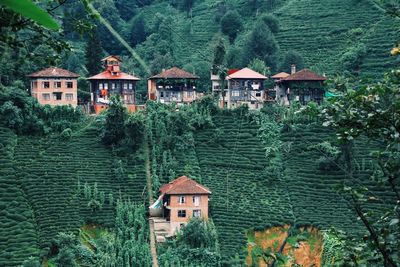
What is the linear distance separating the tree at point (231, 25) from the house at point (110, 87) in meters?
18.0

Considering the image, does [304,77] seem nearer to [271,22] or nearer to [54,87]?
[54,87]

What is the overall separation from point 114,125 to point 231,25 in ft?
87.9

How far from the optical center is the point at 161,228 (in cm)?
3862

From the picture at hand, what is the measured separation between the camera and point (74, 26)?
800 cm

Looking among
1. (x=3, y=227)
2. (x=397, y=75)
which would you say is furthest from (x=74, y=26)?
(x=3, y=227)

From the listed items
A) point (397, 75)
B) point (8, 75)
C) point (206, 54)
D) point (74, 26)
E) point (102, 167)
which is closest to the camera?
point (397, 75)

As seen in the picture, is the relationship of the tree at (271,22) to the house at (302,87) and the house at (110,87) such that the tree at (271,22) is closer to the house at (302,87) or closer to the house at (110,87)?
the house at (302,87)

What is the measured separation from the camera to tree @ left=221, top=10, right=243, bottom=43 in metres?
70.0

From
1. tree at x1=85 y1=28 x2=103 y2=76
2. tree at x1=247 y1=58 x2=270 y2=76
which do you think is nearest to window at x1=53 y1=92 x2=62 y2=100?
tree at x1=85 y1=28 x2=103 y2=76

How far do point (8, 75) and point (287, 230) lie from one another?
18691mm

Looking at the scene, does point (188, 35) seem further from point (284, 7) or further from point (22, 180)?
point (22, 180)

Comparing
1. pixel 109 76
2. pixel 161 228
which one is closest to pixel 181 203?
pixel 161 228

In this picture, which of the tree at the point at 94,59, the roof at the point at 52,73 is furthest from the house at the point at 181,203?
the tree at the point at 94,59

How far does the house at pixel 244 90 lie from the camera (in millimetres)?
53250
